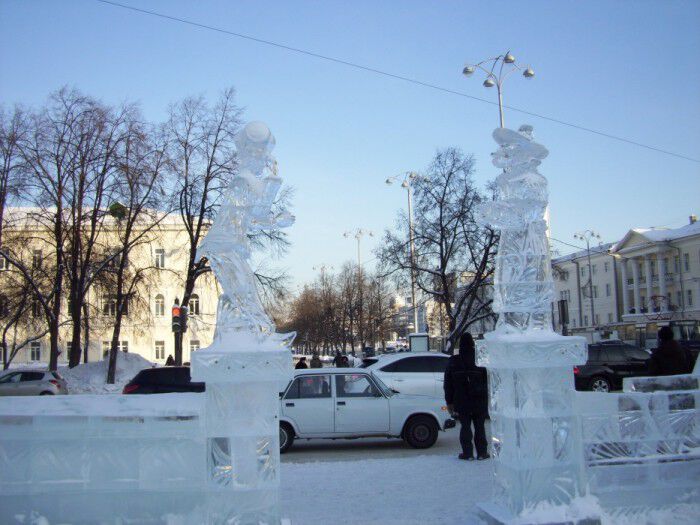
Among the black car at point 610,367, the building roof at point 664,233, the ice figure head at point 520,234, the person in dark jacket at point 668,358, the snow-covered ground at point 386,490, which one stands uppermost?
the building roof at point 664,233

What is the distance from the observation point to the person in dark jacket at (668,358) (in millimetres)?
9609

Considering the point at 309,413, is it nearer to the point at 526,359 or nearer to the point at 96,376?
the point at 526,359

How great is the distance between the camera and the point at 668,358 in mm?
9641

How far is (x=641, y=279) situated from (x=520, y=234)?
73176 mm

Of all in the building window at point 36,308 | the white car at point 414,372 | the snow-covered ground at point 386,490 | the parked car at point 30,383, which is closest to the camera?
the snow-covered ground at point 386,490

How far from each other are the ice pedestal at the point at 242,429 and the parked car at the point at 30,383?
20.3m

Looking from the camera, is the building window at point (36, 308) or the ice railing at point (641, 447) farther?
the building window at point (36, 308)

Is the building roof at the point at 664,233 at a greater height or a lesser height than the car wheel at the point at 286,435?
greater

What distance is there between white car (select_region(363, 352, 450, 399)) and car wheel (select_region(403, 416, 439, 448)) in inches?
127

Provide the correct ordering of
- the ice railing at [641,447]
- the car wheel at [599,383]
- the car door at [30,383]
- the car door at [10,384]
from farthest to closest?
1. the car door at [30,383]
2. the car door at [10,384]
3. the car wheel at [599,383]
4. the ice railing at [641,447]

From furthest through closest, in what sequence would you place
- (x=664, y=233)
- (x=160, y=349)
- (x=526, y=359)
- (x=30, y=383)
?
(x=664, y=233) → (x=160, y=349) → (x=30, y=383) → (x=526, y=359)

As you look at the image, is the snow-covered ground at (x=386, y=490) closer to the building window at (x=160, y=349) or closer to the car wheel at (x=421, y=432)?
the car wheel at (x=421, y=432)

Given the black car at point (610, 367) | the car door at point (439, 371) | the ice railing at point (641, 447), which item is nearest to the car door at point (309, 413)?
the car door at point (439, 371)

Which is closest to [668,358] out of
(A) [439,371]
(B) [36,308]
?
(A) [439,371]
